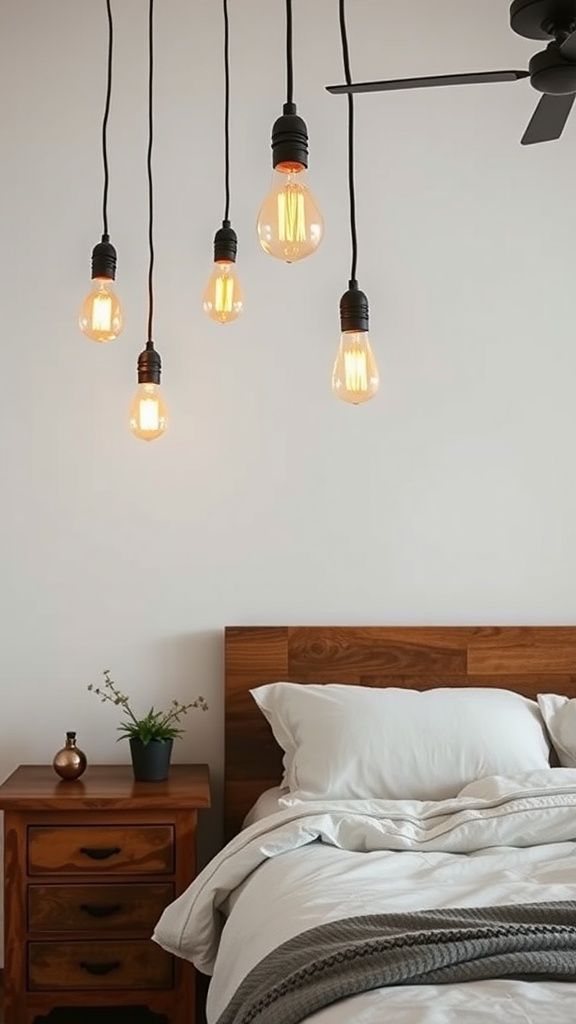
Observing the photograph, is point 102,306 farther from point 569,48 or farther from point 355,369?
point 569,48

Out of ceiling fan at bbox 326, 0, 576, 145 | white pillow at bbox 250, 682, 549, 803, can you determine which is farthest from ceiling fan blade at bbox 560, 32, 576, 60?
white pillow at bbox 250, 682, 549, 803

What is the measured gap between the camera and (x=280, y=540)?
348 centimetres

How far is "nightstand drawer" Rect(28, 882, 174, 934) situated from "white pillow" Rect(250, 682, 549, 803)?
46 cm

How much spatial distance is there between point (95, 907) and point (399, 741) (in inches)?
34.2

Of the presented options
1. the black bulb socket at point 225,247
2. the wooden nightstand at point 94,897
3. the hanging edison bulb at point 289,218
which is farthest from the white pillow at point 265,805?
the hanging edison bulb at point 289,218

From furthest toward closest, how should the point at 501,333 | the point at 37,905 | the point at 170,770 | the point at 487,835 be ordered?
the point at 501,333
the point at 170,770
the point at 37,905
the point at 487,835

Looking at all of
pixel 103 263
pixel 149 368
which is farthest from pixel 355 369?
pixel 149 368

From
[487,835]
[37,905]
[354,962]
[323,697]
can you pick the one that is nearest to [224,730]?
[323,697]

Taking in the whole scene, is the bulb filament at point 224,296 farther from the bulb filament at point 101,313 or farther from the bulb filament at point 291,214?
the bulb filament at point 291,214

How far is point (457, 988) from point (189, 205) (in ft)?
8.15

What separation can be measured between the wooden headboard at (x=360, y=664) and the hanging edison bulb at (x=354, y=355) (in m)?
1.25

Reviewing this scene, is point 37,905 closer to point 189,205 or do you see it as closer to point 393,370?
point 393,370

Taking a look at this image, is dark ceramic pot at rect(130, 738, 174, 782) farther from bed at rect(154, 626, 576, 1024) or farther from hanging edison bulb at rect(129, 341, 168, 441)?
hanging edison bulb at rect(129, 341, 168, 441)

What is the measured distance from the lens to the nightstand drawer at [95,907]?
9.77 feet
